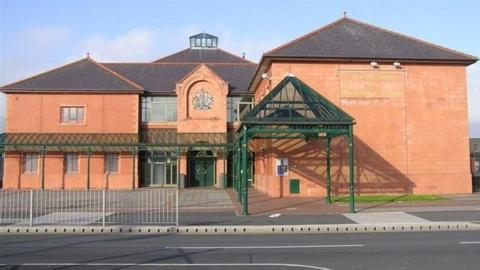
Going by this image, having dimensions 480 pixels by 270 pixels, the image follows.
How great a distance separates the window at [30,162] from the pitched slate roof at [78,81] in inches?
206

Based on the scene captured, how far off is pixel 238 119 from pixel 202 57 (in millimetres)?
14936

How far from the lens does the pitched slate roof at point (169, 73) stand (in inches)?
1768

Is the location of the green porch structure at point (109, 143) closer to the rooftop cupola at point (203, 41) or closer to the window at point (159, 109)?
the window at point (159, 109)

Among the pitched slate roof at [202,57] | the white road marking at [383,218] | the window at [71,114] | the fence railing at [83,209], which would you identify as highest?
the pitched slate roof at [202,57]

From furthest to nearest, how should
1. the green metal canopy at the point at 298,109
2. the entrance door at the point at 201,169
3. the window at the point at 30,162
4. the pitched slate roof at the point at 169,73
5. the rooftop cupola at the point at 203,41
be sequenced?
the rooftop cupola at the point at 203,41 < the pitched slate roof at the point at 169,73 < the entrance door at the point at 201,169 < the window at the point at 30,162 < the green metal canopy at the point at 298,109

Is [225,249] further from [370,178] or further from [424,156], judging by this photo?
[424,156]

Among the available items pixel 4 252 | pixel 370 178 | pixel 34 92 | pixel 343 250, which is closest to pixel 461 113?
pixel 370 178

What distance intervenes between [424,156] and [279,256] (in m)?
21.8

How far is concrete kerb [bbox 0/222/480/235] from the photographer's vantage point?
1576cm

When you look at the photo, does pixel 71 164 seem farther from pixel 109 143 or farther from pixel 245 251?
pixel 245 251

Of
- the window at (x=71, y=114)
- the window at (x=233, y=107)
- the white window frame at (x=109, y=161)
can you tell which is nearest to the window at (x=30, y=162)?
the window at (x=71, y=114)

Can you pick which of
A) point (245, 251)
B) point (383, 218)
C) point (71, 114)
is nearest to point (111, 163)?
point (71, 114)

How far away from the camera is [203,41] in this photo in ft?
195

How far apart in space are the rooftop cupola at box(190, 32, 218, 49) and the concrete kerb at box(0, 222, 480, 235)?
4454cm
